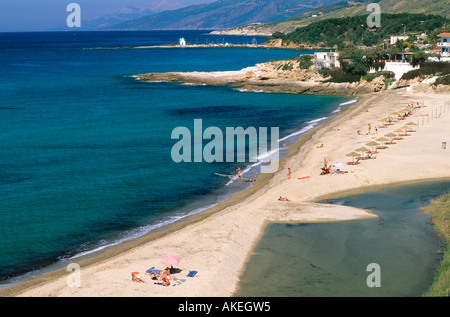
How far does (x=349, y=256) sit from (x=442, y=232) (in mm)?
5821

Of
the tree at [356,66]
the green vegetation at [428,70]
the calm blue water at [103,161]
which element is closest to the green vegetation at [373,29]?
the tree at [356,66]

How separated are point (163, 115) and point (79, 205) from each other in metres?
35.0

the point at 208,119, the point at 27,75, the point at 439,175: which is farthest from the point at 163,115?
the point at 27,75

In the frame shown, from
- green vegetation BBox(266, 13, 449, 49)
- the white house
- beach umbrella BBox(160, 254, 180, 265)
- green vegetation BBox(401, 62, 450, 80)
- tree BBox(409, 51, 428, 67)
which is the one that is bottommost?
beach umbrella BBox(160, 254, 180, 265)

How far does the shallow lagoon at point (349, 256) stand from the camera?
20.9 m

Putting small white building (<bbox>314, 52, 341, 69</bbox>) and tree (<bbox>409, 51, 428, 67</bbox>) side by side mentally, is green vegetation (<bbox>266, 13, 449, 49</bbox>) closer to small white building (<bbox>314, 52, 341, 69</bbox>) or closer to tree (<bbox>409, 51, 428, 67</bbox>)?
small white building (<bbox>314, 52, 341, 69</bbox>)

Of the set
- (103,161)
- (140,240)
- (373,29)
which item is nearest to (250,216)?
(140,240)

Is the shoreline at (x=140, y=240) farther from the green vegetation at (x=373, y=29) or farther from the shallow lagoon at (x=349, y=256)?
the green vegetation at (x=373, y=29)

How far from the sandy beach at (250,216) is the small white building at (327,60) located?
44.0 metres

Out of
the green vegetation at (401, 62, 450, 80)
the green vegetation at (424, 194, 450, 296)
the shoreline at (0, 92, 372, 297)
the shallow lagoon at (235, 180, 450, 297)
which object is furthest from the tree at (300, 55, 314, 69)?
the shallow lagoon at (235, 180, 450, 297)

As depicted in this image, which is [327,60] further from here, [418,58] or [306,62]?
[418,58]

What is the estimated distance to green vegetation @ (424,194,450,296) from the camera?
1957cm

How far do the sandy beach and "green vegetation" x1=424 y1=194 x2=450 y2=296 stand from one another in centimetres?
370
